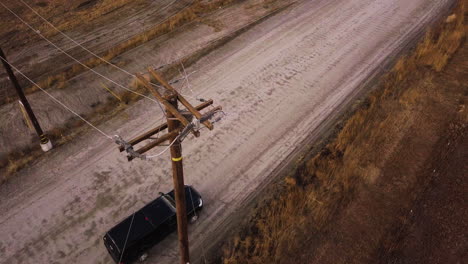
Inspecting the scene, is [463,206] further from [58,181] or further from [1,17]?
[1,17]

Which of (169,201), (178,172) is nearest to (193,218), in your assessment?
(169,201)

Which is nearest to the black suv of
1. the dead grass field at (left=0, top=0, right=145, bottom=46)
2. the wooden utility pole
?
the wooden utility pole

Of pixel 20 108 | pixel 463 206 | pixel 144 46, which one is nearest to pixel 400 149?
pixel 463 206

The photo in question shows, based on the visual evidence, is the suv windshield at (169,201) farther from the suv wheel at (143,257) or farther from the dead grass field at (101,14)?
the dead grass field at (101,14)

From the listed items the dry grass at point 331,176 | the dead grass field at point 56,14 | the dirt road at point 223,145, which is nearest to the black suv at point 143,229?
the dirt road at point 223,145

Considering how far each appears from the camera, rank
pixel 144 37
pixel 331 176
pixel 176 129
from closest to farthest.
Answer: pixel 176 129, pixel 331 176, pixel 144 37

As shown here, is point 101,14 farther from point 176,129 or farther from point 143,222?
point 176,129
